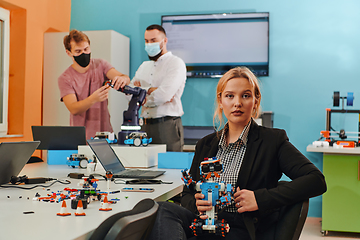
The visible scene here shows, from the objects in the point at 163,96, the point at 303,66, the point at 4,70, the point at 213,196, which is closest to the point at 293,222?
the point at 213,196

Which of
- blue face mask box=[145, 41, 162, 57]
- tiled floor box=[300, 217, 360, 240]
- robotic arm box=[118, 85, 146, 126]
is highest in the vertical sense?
blue face mask box=[145, 41, 162, 57]

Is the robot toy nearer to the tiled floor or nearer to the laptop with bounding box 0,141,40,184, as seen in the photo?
the laptop with bounding box 0,141,40,184

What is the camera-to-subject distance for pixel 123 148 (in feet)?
7.18

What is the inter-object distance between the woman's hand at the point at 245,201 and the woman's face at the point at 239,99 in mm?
325

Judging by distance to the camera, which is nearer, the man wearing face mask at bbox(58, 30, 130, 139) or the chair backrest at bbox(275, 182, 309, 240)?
the chair backrest at bbox(275, 182, 309, 240)

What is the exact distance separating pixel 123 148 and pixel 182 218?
1013 mm

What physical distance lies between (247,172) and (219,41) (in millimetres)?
2884

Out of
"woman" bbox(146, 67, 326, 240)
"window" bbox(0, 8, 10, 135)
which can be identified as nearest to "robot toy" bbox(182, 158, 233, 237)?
"woman" bbox(146, 67, 326, 240)

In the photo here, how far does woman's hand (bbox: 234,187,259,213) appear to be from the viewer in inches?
49.0

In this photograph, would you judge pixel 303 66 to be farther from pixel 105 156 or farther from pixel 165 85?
pixel 105 156

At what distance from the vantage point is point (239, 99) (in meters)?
1.46

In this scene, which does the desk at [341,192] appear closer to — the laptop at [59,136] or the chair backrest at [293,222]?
the laptop at [59,136]

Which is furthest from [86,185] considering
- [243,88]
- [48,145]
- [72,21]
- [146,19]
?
[72,21]

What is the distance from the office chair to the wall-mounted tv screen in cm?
326
